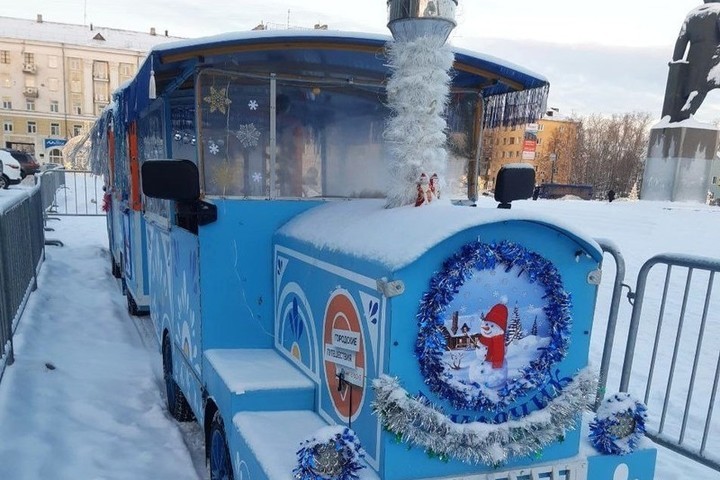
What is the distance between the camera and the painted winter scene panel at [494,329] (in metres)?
2.03

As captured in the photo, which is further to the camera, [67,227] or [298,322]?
[67,227]

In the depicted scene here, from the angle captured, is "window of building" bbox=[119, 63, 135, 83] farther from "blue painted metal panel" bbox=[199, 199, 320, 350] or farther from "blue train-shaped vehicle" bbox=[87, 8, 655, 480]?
"blue painted metal panel" bbox=[199, 199, 320, 350]

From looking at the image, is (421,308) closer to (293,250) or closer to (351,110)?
(293,250)

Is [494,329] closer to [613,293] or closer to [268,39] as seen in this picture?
[268,39]

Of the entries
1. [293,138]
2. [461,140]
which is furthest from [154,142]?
[461,140]

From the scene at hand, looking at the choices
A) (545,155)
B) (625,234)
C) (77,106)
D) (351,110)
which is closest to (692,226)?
(625,234)

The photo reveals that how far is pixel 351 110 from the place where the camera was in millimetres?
3309

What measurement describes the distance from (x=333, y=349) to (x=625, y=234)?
1452cm

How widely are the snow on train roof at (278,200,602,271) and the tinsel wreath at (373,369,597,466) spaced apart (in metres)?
0.48

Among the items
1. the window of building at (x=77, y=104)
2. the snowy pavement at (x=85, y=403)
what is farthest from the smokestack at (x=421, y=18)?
the window of building at (x=77, y=104)

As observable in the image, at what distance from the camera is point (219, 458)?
9.28 feet

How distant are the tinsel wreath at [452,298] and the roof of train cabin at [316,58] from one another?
50.9 inches

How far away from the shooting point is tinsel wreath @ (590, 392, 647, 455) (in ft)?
7.73

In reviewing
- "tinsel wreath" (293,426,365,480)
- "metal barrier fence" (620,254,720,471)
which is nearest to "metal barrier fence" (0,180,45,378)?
"tinsel wreath" (293,426,365,480)
